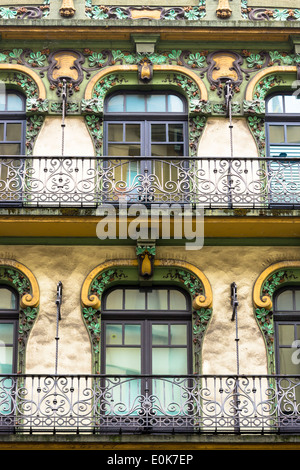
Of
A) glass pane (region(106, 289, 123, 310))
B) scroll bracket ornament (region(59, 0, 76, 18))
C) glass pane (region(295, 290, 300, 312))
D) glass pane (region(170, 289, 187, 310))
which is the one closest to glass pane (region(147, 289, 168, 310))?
glass pane (region(170, 289, 187, 310))

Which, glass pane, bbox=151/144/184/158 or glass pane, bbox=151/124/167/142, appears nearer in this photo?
glass pane, bbox=151/144/184/158

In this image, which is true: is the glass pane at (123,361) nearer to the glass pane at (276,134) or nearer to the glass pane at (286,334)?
the glass pane at (286,334)

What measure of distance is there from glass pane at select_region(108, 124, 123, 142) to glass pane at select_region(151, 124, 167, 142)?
634 mm

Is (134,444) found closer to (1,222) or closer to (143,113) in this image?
(1,222)

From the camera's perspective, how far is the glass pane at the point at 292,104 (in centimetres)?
2330

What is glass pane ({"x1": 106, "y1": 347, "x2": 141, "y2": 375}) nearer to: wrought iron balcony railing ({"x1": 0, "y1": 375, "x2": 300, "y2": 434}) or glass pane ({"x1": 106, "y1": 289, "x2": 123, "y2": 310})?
wrought iron balcony railing ({"x1": 0, "y1": 375, "x2": 300, "y2": 434})

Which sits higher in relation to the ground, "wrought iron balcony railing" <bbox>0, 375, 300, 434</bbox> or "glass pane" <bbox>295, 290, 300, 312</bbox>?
"glass pane" <bbox>295, 290, 300, 312</bbox>

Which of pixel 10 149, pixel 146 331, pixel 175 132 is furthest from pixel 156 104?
pixel 146 331

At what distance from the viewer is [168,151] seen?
2294 centimetres

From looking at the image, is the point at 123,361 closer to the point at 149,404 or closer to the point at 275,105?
the point at 149,404

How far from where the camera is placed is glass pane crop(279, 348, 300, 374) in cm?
2120

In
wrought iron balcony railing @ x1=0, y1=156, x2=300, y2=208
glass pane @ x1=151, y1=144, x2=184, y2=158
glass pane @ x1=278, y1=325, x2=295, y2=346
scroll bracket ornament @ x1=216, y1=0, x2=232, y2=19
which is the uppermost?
scroll bracket ornament @ x1=216, y1=0, x2=232, y2=19

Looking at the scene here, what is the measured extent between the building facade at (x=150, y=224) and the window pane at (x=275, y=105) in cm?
3

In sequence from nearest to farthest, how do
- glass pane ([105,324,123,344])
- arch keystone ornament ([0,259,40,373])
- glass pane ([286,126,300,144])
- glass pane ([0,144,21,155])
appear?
1. arch keystone ornament ([0,259,40,373])
2. glass pane ([105,324,123,344])
3. glass pane ([0,144,21,155])
4. glass pane ([286,126,300,144])
